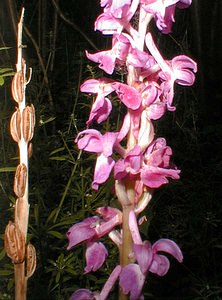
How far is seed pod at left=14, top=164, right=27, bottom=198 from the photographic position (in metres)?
0.51

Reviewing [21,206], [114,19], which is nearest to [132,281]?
[21,206]

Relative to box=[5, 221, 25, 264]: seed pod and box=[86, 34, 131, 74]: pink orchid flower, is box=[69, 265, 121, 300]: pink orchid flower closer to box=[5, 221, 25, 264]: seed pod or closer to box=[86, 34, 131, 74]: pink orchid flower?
box=[5, 221, 25, 264]: seed pod

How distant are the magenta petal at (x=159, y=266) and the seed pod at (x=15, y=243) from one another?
13 centimetres

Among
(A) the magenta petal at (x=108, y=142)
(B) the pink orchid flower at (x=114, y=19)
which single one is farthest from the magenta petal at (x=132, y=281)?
(B) the pink orchid flower at (x=114, y=19)

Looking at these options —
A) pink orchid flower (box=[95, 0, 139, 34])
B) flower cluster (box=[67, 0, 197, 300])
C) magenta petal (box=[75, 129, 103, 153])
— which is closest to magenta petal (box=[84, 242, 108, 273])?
flower cluster (box=[67, 0, 197, 300])

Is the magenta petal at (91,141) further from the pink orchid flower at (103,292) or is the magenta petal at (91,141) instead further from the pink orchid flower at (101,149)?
the pink orchid flower at (103,292)

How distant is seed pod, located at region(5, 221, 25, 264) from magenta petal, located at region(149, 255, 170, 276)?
0.13m

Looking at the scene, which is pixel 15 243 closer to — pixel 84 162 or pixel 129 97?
pixel 129 97

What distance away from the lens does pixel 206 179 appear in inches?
76.9

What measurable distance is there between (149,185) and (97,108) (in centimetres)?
9

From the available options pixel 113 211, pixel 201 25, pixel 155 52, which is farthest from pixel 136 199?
pixel 201 25

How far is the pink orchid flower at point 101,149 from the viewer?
21.4 inches

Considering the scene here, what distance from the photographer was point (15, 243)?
51 centimetres

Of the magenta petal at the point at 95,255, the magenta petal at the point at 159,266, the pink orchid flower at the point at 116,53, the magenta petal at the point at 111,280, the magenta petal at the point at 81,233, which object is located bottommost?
the magenta petal at the point at 111,280
